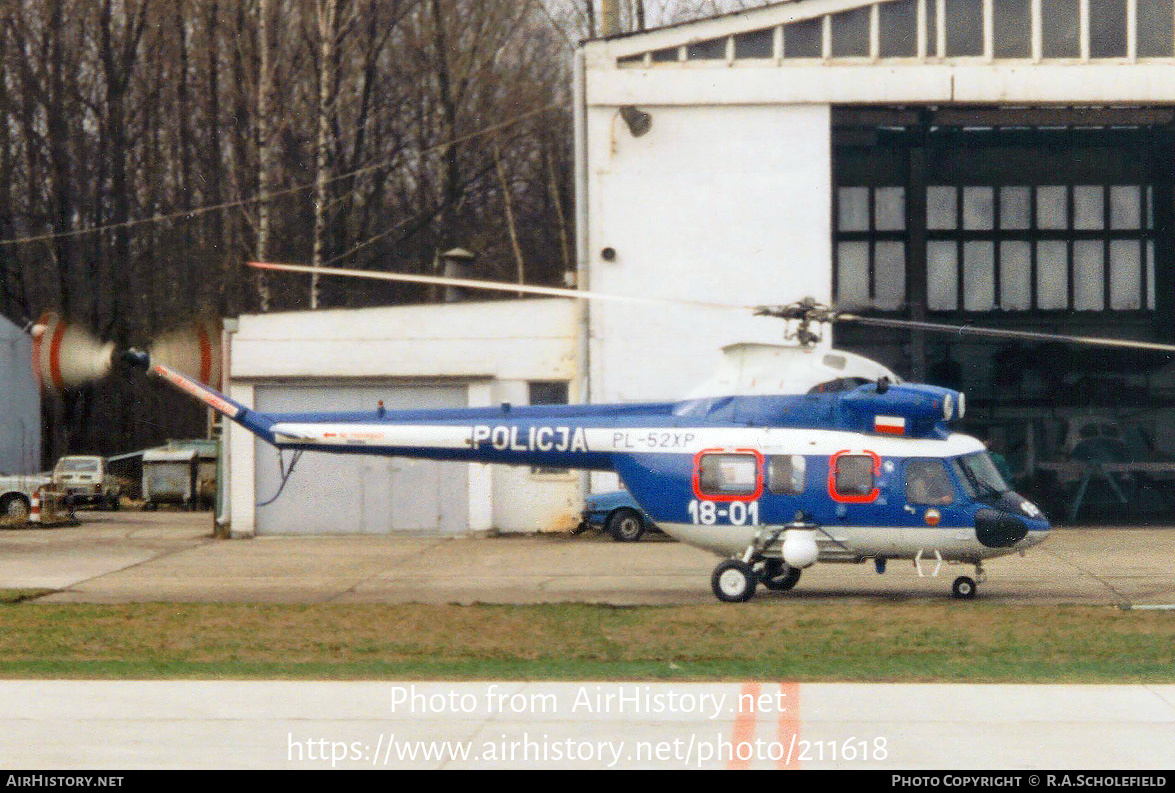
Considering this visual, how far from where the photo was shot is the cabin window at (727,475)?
17.3m

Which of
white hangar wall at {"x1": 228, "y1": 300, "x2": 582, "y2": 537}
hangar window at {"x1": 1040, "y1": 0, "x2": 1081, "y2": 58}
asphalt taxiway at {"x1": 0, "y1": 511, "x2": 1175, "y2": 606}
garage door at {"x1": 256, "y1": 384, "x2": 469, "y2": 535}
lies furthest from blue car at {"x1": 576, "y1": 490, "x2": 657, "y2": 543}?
hangar window at {"x1": 1040, "y1": 0, "x2": 1081, "y2": 58}

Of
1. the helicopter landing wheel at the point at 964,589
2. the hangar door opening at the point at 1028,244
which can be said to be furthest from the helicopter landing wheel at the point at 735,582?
the hangar door opening at the point at 1028,244

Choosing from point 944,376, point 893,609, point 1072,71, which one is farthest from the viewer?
point 944,376

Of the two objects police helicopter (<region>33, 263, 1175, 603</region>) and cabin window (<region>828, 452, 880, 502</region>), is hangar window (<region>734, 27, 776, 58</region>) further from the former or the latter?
cabin window (<region>828, 452, 880, 502</region>)

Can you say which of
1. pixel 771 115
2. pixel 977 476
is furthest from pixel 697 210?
pixel 977 476

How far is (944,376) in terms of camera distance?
30.2 m

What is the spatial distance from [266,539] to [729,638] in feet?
46.0

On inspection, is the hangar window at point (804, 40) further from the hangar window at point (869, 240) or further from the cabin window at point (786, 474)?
the cabin window at point (786, 474)

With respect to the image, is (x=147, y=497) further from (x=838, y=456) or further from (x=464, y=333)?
(x=838, y=456)

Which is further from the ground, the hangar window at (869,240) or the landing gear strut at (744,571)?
the hangar window at (869,240)

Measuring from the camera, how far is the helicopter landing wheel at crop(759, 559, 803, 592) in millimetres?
18250

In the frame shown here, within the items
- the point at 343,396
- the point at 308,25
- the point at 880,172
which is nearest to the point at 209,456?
the point at 343,396

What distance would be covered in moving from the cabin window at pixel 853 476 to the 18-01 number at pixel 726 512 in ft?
3.11

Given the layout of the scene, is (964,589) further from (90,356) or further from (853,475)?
(90,356)
